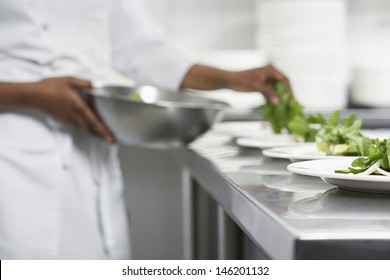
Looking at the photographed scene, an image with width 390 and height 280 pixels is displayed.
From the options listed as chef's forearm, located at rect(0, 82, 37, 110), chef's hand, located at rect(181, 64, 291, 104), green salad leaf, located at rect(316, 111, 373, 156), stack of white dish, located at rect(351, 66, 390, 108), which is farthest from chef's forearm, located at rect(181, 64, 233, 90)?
stack of white dish, located at rect(351, 66, 390, 108)

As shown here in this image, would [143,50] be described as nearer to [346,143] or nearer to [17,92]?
[17,92]

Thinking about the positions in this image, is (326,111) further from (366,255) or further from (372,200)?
(366,255)

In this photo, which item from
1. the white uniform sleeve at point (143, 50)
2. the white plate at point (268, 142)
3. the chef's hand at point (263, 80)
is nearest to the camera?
the white plate at point (268, 142)

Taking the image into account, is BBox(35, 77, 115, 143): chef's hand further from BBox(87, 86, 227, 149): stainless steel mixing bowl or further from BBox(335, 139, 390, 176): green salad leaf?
BBox(335, 139, 390, 176): green salad leaf

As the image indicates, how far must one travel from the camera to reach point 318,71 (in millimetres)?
2553

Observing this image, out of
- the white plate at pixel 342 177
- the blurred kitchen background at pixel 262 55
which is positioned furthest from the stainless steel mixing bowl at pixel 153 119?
the blurred kitchen background at pixel 262 55

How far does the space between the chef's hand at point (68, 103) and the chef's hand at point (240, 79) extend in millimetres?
314

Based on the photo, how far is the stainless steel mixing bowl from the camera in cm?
135

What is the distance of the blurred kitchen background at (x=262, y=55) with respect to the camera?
2.53 meters

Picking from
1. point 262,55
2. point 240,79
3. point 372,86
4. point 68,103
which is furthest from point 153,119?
point 372,86

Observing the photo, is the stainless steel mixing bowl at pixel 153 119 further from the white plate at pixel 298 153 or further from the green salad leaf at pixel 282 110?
the white plate at pixel 298 153

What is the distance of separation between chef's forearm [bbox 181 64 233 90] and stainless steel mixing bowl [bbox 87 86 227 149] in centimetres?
17
